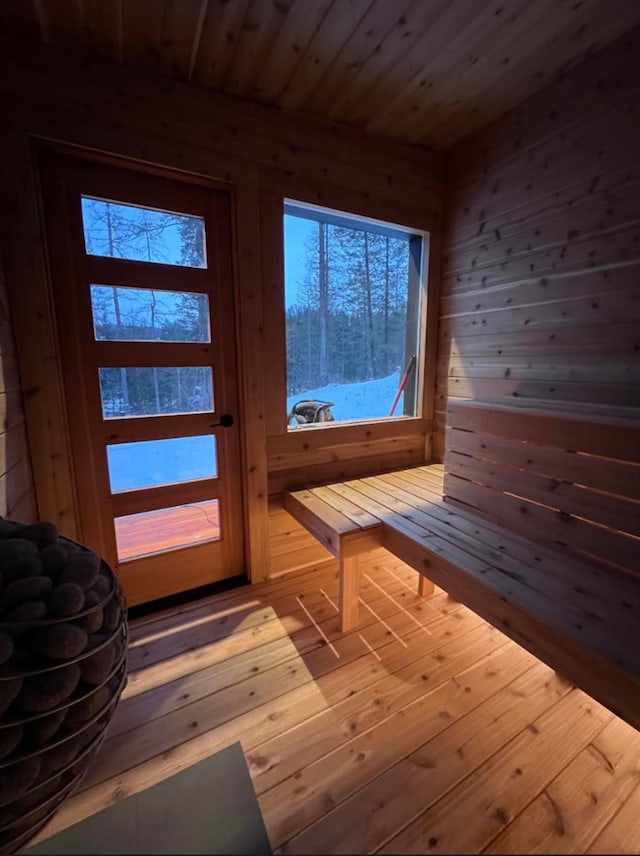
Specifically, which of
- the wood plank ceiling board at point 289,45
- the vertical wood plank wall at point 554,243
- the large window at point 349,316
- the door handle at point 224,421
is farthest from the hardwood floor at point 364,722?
the wood plank ceiling board at point 289,45

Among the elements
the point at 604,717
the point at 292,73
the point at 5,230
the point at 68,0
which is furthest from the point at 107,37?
the point at 604,717

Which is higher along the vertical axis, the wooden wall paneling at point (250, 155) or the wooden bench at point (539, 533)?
the wooden wall paneling at point (250, 155)

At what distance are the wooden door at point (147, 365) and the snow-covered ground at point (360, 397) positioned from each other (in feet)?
1.91

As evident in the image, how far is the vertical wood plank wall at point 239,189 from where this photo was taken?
4.83ft

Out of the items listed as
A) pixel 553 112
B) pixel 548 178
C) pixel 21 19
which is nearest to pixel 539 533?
pixel 548 178

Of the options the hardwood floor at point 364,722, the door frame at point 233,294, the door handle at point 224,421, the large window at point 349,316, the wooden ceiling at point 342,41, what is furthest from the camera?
the large window at point 349,316

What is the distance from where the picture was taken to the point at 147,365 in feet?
6.00

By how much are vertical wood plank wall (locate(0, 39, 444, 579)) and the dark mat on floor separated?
5.57 feet

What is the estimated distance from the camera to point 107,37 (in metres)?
1.48

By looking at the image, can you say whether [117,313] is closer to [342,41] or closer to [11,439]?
[11,439]

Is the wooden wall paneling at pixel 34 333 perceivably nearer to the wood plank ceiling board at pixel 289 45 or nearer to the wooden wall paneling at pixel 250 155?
the wooden wall paneling at pixel 250 155

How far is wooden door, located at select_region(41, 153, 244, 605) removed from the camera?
1.66m

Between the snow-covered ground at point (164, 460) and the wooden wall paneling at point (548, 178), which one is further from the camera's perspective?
the snow-covered ground at point (164, 460)

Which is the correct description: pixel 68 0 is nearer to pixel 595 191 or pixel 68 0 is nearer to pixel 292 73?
pixel 292 73
